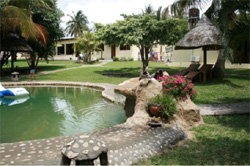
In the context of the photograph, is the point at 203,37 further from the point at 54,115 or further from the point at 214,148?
the point at 214,148

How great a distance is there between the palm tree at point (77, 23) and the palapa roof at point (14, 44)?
3160cm

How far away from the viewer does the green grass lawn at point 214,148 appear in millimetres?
3994

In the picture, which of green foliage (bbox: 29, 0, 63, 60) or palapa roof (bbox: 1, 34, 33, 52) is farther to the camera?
green foliage (bbox: 29, 0, 63, 60)

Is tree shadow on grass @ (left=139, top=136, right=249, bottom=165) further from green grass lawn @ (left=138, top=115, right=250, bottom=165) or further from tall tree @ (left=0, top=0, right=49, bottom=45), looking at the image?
tall tree @ (left=0, top=0, right=49, bottom=45)

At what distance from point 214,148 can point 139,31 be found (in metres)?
12.5

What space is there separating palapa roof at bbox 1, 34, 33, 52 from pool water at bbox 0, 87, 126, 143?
7.79 meters

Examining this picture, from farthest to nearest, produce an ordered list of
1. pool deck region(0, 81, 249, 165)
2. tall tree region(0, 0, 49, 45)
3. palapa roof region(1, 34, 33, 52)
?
palapa roof region(1, 34, 33, 52) < tall tree region(0, 0, 49, 45) < pool deck region(0, 81, 249, 165)

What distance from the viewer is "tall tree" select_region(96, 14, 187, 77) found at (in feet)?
52.9

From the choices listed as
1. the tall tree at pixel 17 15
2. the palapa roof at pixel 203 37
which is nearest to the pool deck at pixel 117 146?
the palapa roof at pixel 203 37

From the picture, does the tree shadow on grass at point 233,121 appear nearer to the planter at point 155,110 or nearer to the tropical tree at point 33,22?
the planter at point 155,110

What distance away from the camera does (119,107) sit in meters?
9.22

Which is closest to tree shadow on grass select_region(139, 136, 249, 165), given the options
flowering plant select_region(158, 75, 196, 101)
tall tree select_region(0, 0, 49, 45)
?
flowering plant select_region(158, 75, 196, 101)

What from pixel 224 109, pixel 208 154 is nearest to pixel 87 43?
pixel 224 109

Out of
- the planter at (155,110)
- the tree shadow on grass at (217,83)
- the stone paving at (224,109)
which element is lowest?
the stone paving at (224,109)
